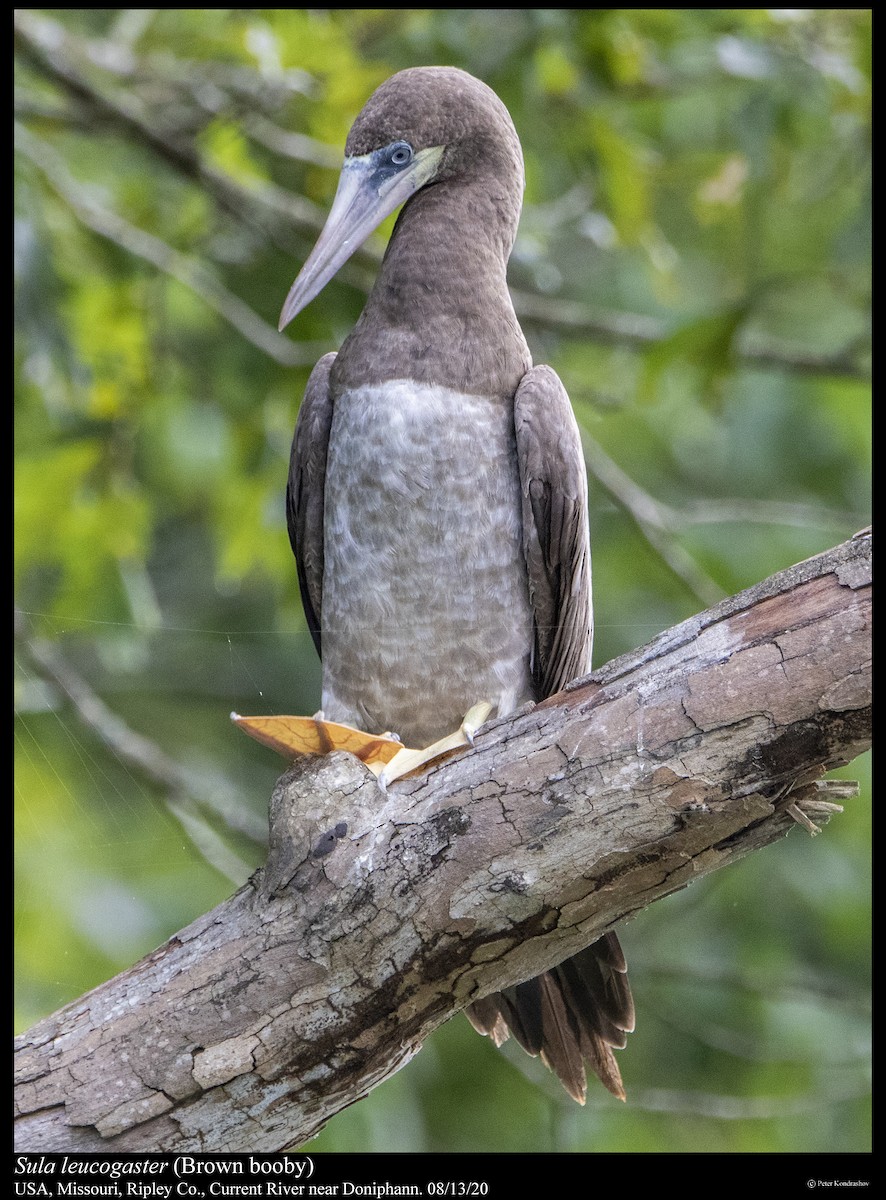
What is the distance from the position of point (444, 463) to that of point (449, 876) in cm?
109

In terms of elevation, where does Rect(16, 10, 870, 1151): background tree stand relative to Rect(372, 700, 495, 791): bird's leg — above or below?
above

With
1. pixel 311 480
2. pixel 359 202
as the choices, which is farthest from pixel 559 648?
pixel 359 202

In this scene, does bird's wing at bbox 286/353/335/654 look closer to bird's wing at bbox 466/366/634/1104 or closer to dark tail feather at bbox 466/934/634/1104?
bird's wing at bbox 466/366/634/1104

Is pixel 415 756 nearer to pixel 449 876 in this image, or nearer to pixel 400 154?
pixel 449 876

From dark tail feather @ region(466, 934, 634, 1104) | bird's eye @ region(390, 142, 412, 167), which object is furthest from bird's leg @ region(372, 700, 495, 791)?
bird's eye @ region(390, 142, 412, 167)

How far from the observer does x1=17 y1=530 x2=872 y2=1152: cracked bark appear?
7.76ft

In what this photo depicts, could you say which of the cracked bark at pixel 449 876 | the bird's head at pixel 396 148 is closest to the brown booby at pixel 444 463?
the bird's head at pixel 396 148

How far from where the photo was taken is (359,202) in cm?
329

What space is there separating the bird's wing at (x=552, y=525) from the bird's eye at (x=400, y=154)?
603 millimetres

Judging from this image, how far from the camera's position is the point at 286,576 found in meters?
5.21

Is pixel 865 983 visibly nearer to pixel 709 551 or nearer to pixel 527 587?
pixel 709 551

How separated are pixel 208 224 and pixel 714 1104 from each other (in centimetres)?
432

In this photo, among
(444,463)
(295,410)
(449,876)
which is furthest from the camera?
(295,410)

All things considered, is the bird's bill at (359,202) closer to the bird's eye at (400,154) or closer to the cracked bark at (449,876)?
the bird's eye at (400,154)
